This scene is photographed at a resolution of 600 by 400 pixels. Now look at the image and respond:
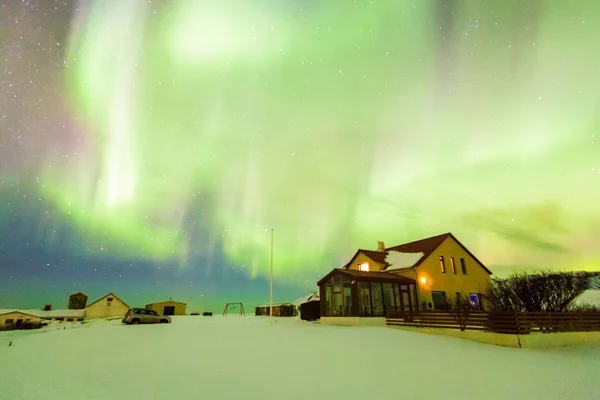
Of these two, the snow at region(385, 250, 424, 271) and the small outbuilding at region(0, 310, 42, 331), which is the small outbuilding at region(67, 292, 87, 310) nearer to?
the small outbuilding at region(0, 310, 42, 331)

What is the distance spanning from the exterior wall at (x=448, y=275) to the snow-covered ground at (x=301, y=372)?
51.7 ft

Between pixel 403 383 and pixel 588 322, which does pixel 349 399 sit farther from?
pixel 588 322

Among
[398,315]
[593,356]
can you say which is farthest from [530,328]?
[398,315]

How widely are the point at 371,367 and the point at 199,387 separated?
4.81 metres

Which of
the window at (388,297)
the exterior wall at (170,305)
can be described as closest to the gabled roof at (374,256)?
the window at (388,297)

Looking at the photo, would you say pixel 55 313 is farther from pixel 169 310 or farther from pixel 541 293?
pixel 541 293

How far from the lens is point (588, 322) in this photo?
17.2m

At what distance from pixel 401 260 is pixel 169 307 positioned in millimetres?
50461

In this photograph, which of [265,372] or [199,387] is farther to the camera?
[265,372]

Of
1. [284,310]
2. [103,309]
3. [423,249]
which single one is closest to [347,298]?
[423,249]

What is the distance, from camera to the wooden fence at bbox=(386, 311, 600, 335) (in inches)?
569

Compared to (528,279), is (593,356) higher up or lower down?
lower down

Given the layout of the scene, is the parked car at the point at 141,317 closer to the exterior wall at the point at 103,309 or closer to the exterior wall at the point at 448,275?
the exterior wall at the point at 448,275

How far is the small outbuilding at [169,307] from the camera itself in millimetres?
62031
